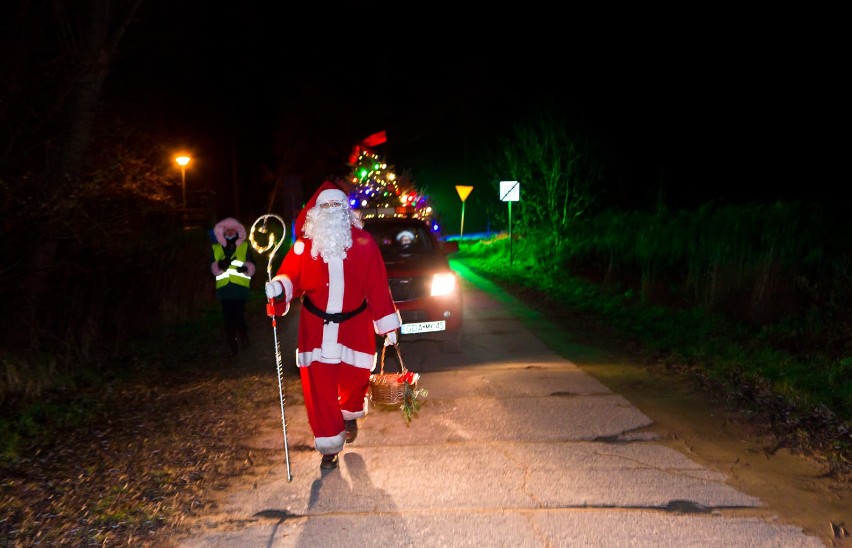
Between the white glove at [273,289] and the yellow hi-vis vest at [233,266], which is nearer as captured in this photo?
the white glove at [273,289]

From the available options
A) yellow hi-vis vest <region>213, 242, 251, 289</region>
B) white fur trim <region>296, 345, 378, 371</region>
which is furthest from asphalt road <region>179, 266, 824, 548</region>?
yellow hi-vis vest <region>213, 242, 251, 289</region>

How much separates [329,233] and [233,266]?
424 cm

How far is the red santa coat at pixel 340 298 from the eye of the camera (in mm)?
5359

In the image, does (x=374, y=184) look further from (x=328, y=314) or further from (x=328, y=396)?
(x=328, y=396)

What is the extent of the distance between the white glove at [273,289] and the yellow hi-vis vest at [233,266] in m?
4.19

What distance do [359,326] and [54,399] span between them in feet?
12.3

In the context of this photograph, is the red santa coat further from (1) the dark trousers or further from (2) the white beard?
(1) the dark trousers

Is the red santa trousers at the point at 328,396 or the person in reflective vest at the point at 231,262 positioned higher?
the person in reflective vest at the point at 231,262

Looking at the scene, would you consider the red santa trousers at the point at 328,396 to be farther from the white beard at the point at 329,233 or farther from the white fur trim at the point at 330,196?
the white fur trim at the point at 330,196

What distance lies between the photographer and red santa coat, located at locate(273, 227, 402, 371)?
211 inches

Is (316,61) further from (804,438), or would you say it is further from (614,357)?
(804,438)

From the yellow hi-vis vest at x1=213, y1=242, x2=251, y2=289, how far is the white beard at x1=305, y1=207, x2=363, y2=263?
404 cm

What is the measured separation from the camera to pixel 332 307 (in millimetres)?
5383

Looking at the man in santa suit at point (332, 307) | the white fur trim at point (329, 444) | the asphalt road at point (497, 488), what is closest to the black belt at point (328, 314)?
the man in santa suit at point (332, 307)
